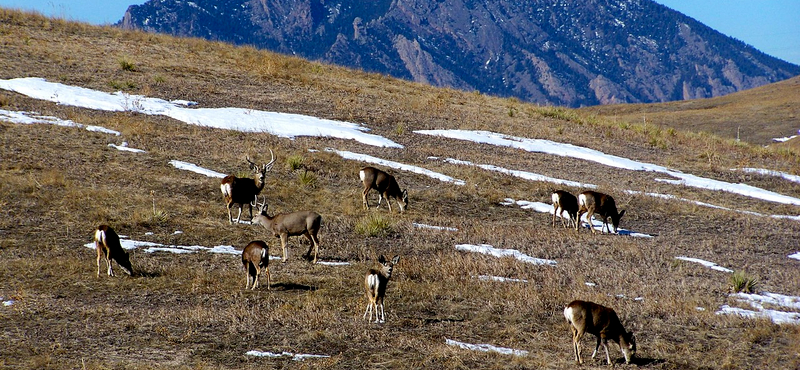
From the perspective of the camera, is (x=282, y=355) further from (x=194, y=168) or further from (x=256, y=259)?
(x=194, y=168)

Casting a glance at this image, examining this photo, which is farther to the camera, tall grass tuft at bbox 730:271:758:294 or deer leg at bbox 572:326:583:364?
tall grass tuft at bbox 730:271:758:294

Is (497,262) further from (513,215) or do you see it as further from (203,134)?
(203,134)

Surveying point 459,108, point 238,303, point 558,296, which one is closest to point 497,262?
point 558,296

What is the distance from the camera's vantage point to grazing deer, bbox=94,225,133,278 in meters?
13.3

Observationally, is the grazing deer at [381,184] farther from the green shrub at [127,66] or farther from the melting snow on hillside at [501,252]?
the green shrub at [127,66]

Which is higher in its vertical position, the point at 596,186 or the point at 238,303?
the point at 596,186

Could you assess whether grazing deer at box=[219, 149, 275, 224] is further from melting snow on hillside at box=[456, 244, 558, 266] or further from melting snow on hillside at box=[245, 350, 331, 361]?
melting snow on hillside at box=[245, 350, 331, 361]

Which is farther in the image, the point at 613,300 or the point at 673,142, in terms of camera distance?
the point at 673,142

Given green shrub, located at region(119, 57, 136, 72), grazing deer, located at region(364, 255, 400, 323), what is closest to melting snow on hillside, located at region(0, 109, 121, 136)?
green shrub, located at region(119, 57, 136, 72)

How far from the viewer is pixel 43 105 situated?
91.8 ft

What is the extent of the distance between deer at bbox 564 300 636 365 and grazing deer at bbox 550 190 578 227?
993 centimetres

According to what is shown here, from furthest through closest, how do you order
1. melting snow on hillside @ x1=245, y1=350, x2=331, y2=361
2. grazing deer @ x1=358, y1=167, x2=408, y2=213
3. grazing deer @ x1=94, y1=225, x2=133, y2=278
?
grazing deer @ x1=358, y1=167, x2=408, y2=213 < grazing deer @ x1=94, y1=225, x2=133, y2=278 < melting snow on hillside @ x1=245, y1=350, x2=331, y2=361

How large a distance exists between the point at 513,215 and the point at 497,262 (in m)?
6.72

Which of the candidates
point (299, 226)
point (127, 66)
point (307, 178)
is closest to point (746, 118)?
point (127, 66)
